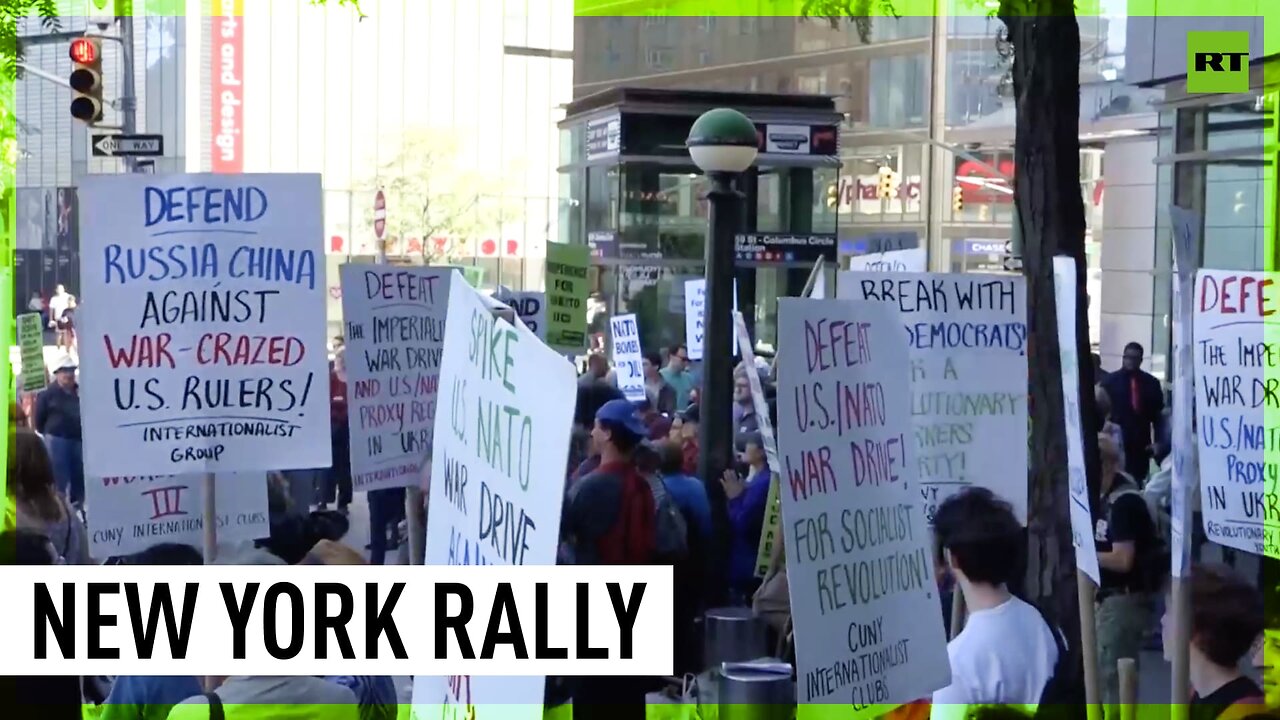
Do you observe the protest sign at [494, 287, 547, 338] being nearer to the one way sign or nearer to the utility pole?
the one way sign

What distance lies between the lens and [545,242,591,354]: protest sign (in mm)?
10492

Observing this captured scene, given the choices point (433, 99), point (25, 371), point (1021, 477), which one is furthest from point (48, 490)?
point (433, 99)

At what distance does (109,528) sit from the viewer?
607cm

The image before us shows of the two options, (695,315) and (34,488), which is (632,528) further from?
(695,315)

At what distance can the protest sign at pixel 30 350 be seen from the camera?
1145 cm

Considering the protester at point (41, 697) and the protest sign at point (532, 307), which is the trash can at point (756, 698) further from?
the protest sign at point (532, 307)

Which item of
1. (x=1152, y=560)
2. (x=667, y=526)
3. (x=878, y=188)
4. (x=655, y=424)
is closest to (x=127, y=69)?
(x=655, y=424)

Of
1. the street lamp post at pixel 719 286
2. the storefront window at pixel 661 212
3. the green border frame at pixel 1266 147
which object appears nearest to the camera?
the green border frame at pixel 1266 147

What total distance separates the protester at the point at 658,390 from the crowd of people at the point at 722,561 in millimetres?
1951

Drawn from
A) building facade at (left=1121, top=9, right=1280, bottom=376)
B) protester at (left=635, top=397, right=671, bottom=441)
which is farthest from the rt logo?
protester at (left=635, top=397, right=671, bottom=441)

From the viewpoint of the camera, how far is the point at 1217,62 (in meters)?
14.1

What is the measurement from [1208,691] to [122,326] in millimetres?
3498

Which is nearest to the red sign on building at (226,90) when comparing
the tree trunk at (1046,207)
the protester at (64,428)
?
the protester at (64,428)

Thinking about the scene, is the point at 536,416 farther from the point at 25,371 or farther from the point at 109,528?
the point at 25,371
